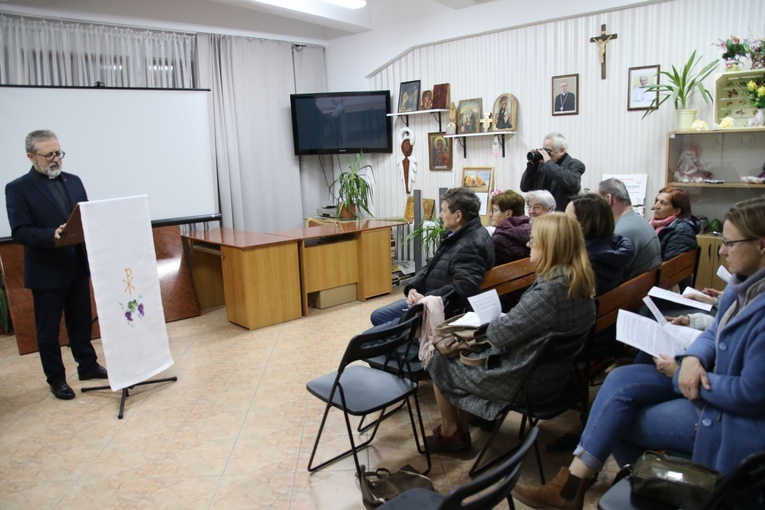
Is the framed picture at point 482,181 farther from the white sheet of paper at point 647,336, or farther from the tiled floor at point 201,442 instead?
the white sheet of paper at point 647,336

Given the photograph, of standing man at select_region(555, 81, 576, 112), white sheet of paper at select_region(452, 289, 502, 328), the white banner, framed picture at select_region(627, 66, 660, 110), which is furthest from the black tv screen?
white sheet of paper at select_region(452, 289, 502, 328)

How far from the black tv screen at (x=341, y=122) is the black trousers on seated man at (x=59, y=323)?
3652mm

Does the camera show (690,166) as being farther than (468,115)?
No

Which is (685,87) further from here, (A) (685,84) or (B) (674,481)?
(B) (674,481)

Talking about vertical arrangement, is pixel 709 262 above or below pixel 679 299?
below

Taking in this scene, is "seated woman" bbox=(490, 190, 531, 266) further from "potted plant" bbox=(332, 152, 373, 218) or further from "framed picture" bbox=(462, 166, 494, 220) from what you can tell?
"potted plant" bbox=(332, 152, 373, 218)

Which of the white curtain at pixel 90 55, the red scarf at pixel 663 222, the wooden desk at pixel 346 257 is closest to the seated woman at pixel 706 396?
the red scarf at pixel 663 222

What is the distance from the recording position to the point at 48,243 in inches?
129

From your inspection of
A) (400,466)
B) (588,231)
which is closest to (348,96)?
(588,231)

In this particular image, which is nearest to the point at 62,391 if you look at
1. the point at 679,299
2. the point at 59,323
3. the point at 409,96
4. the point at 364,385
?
the point at 59,323

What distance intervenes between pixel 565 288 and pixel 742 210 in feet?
2.18

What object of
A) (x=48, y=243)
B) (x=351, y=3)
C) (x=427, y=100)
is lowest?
(x=48, y=243)

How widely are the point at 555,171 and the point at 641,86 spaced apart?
1.09 meters

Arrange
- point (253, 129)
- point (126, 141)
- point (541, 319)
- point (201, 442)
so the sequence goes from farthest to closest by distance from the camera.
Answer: point (253, 129) → point (126, 141) → point (201, 442) → point (541, 319)
